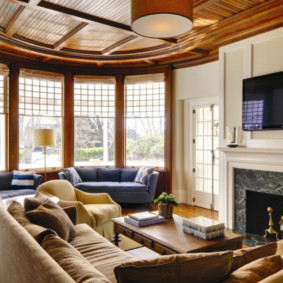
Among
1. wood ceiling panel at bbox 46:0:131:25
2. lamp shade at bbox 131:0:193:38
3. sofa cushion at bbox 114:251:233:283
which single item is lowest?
sofa cushion at bbox 114:251:233:283

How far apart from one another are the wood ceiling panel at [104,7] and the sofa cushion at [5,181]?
10.4 feet

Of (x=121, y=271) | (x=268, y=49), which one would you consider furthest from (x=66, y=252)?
(x=268, y=49)

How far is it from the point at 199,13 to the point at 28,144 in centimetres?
421

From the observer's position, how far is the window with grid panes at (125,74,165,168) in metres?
6.59

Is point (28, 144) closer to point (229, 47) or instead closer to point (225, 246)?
point (229, 47)

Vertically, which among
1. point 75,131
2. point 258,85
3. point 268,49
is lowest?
point 75,131

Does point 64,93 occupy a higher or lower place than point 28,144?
higher

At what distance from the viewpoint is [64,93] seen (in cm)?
654

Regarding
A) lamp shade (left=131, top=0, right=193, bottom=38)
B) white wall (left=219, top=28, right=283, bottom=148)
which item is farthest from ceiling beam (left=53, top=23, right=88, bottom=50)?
white wall (left=219, top=28, right=283, bottom=148)

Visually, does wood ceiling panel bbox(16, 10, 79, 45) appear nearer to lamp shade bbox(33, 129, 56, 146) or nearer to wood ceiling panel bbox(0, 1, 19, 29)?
wood ceiling panel bbox(0, 1, 19, 29)

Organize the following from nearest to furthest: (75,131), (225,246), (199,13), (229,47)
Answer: (225,246) < (199,13) < (229,47) < (75,131)

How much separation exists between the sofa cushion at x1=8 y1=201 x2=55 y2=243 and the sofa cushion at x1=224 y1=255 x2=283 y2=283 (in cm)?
120

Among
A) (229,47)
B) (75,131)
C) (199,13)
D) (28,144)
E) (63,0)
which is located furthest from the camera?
(75,131)

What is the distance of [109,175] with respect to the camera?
6.39 metres
